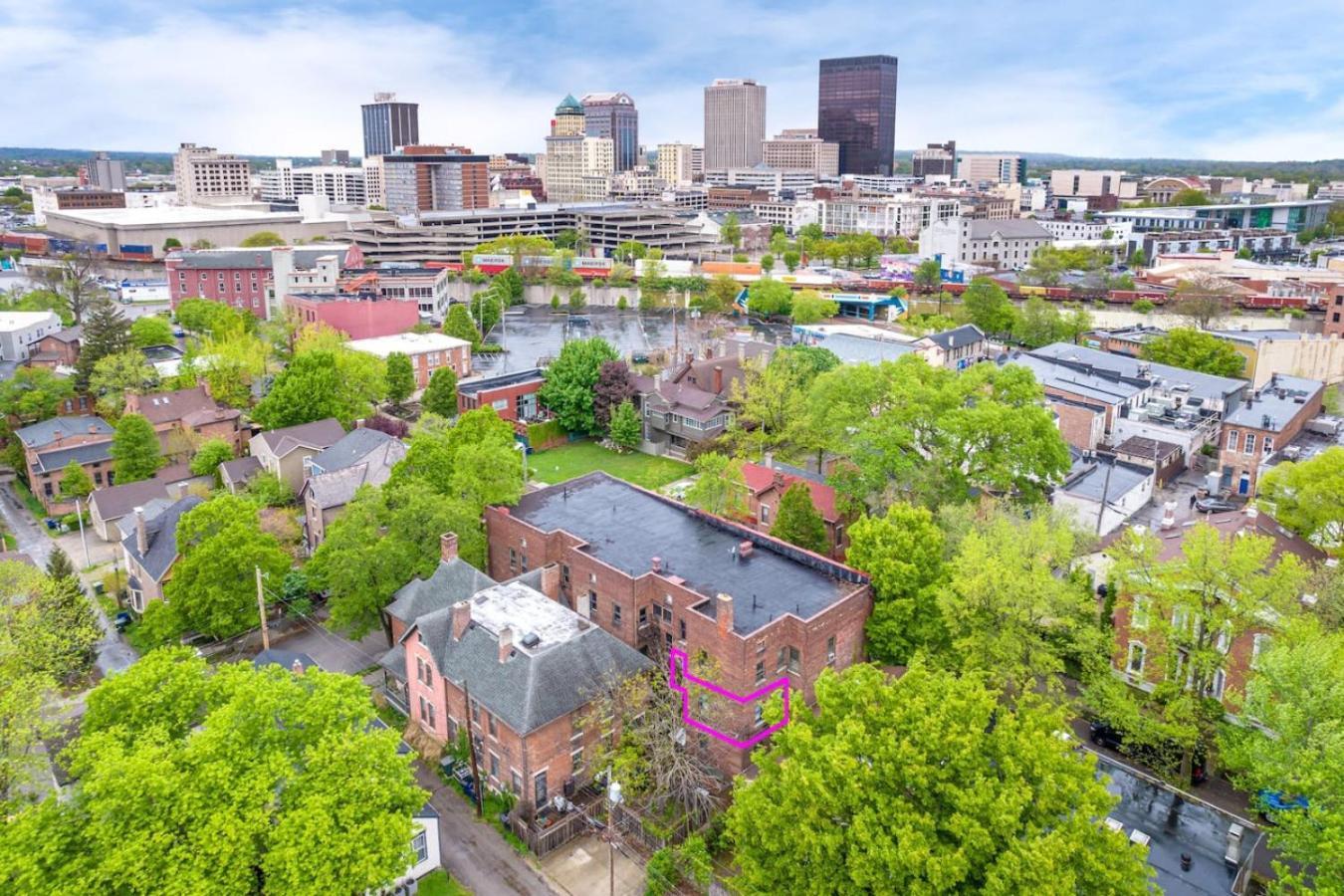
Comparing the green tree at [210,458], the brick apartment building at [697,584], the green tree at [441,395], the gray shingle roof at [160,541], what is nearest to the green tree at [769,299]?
the green tree at [441,395]

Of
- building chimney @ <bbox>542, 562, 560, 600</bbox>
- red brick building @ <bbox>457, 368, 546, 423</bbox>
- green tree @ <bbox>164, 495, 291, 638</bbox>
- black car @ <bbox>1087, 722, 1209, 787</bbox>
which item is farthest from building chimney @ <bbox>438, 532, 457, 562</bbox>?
red brick building @ <bbox>457, 368, 546, 423</bbox>

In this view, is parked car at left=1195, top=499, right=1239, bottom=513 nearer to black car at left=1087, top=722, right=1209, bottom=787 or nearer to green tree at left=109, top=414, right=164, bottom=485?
black car at left=1087, top=722, right=1209, bottom=787

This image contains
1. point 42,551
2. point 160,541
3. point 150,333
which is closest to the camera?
point 160,541

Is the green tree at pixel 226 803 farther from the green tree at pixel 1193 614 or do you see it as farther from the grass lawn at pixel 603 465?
the grass lawn at pixel 603 465

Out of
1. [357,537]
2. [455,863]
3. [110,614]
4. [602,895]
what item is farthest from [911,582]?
[110,614]

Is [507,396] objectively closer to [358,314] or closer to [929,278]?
[358,314]

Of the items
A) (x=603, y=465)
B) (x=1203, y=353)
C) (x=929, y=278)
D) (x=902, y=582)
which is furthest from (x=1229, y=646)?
(x=929, y=278)
